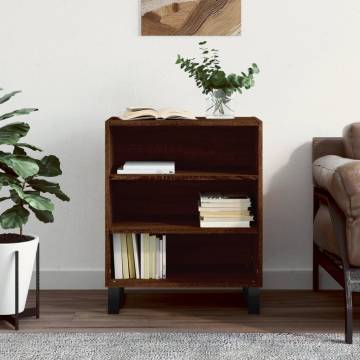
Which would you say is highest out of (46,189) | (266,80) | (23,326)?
(266,80)

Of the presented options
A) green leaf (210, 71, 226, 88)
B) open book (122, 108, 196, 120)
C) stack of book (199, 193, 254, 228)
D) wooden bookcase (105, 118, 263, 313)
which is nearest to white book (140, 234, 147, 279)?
wooden bookcase (105, 118, 263, 313)

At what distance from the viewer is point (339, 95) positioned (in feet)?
10.7

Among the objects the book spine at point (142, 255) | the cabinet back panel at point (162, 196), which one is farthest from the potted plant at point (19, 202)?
the cabinet back panel at point (162, 196)

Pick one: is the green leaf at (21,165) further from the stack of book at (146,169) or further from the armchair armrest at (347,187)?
the armchair armrest at (347,187)

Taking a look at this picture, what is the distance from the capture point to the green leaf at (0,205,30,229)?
8.46ft

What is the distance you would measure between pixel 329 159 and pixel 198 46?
0.81 meters

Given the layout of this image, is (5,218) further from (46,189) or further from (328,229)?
(328,229)

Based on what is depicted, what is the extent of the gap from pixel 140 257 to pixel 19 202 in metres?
0.55

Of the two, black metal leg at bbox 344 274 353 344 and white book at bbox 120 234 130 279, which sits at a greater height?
white book at bbox 120 234 130 279

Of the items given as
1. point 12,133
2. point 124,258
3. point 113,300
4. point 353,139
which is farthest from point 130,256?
point 353,139

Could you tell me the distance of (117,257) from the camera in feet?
9.53

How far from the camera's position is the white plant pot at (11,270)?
8.66 feet

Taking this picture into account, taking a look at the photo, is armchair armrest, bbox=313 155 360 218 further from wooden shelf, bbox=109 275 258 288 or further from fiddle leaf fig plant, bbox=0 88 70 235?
fiddle leaf fig plant, bbox=0 88 70 235

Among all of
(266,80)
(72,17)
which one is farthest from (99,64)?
(266,80)
